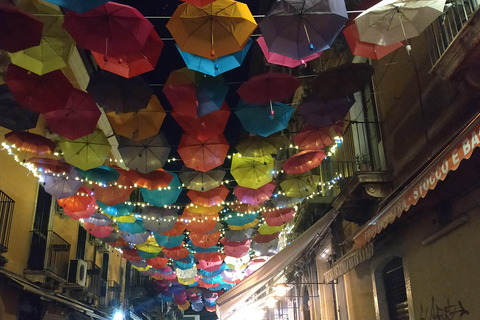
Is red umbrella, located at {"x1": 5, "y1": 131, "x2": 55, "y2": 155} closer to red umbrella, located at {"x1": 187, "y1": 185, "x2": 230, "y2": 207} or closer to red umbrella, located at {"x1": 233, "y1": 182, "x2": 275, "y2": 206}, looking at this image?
red umbrella, located at {"x1": 187, "y1": 185, "x2": 230, "y2": 207}

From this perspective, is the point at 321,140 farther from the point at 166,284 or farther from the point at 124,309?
the point at 166,284

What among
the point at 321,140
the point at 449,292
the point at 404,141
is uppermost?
the point at 321,140

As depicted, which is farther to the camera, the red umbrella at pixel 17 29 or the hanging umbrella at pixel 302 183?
the hanging umbrella at pixel 302 183

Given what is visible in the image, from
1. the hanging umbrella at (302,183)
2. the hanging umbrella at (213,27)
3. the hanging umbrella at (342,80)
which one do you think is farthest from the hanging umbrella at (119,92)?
the hanging umbrella at (302,183)

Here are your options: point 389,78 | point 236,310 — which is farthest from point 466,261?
point 236,310

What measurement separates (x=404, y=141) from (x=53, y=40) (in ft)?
18.7

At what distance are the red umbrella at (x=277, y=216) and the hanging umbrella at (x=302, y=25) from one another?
7997 mm

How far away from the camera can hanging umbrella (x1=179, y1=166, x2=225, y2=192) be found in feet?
32.8

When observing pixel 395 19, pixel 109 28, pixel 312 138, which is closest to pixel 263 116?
pixel 312 138

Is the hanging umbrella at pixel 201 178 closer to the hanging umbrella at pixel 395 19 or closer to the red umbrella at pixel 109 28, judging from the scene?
the red umbrella at pixel 109 28

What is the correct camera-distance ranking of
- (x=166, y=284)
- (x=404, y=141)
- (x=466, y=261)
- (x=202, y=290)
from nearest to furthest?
(x=466, y=261) → (x=404, y=141) → (x=166, y=284) → (x=202, y=290)

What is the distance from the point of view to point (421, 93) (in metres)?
6.29

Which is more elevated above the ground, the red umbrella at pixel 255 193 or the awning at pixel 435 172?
the red umbrella at pixel 255 193

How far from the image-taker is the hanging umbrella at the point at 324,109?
712 cm
